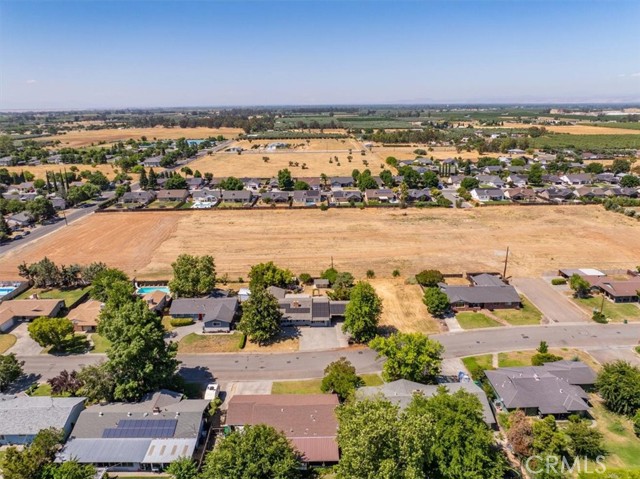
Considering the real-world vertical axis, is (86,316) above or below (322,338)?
above

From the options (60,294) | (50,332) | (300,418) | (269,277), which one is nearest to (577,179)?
(269,277)

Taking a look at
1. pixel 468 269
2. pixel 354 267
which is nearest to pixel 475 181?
pixel 468 269

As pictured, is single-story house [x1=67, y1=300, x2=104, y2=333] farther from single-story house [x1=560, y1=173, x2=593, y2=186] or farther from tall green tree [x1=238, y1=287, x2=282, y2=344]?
single-story house [x1=560, y1=173, x2=593, y2=186]

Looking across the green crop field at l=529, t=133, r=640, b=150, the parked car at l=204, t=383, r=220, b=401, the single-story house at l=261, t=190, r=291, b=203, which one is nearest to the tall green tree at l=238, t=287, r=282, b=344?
the parked car at l=204, t=383, r=220, b=401

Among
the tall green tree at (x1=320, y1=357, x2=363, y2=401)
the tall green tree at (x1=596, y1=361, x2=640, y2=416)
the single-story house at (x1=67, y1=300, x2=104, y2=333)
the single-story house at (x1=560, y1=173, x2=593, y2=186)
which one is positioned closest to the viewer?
the tall green tree at (x1=596, y1=361, x2=640, y2=416)

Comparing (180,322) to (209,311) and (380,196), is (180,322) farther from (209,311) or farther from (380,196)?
(380,196)

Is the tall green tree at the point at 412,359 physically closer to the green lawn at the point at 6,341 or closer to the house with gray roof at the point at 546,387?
the house with gray roof at the point at 546,387

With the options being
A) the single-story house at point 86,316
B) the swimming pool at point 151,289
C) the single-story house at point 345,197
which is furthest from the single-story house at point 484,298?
the single-story house at point 345,197
